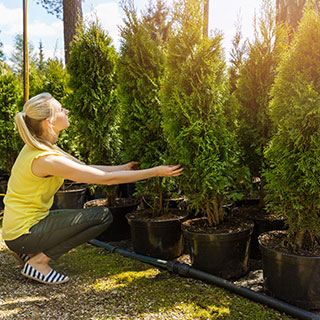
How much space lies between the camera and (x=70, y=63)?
16.4 feet

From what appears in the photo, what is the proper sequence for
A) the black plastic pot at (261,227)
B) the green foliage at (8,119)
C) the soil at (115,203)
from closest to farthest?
the black plastic pot at (261,227), the soil at (115,203), the green foliage at (8,119)

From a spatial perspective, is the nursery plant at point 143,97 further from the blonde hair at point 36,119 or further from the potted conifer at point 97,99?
the blonde hair at point 36,119

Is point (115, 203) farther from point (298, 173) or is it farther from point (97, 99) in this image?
point (298, 173)

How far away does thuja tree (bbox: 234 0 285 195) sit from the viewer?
3984 millimetres

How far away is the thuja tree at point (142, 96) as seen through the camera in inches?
162

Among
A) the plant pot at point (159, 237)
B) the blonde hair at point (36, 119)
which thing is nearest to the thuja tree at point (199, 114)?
the plant pot at point (159, 237)

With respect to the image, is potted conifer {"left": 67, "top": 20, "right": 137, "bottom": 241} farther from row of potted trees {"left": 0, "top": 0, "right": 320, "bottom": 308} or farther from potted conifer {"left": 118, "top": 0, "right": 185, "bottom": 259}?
potted conifer {"left": 118, "top": 0, "right": 185, "bottom": 259}

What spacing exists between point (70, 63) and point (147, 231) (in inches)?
110

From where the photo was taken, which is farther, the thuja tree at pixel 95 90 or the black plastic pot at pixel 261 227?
the thuja tree at pixel 95 90

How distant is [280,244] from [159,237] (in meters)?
1.44

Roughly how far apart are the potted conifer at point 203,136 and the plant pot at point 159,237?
1.27 feet

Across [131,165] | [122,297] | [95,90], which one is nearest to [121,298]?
[122,297]

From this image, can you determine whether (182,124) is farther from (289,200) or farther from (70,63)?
(70,63)

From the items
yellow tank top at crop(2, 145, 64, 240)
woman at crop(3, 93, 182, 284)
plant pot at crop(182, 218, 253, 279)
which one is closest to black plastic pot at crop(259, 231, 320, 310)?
plant pot at crop(182, 218, 253, 279)
